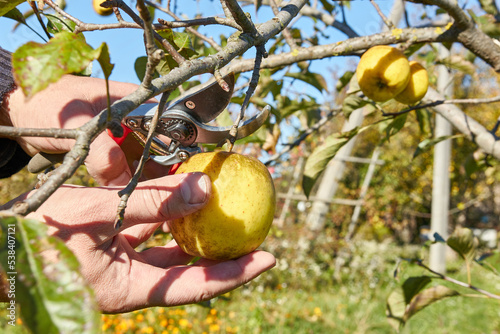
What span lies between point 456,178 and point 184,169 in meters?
8.75

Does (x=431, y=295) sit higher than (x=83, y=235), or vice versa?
(x=83, y=235)

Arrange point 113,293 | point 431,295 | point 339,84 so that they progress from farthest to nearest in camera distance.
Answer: point 339,84 → point 431,295 → point 113,293

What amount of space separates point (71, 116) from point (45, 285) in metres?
0.65

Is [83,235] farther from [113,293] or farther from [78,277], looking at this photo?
[78,277]

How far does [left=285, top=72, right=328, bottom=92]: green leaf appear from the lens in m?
1.92

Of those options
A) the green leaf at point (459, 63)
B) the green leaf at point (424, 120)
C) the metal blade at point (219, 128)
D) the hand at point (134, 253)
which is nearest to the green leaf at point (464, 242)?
the green leaf at point (424, 120)

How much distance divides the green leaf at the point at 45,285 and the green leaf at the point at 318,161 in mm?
1100

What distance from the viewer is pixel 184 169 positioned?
956 millimetres

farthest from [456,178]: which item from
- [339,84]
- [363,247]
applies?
[339,84]

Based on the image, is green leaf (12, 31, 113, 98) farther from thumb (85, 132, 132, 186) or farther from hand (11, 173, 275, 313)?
thumb (85, 132, 132, 186)

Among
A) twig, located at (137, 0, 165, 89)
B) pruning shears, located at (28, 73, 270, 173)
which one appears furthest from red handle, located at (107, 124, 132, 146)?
twig, located at (137, 0, 165, 89)

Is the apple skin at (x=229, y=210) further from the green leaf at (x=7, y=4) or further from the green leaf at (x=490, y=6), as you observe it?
the green leaf at (x=490, y=6)

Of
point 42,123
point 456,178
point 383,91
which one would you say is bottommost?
point 456,178

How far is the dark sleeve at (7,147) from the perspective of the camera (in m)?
1.06
